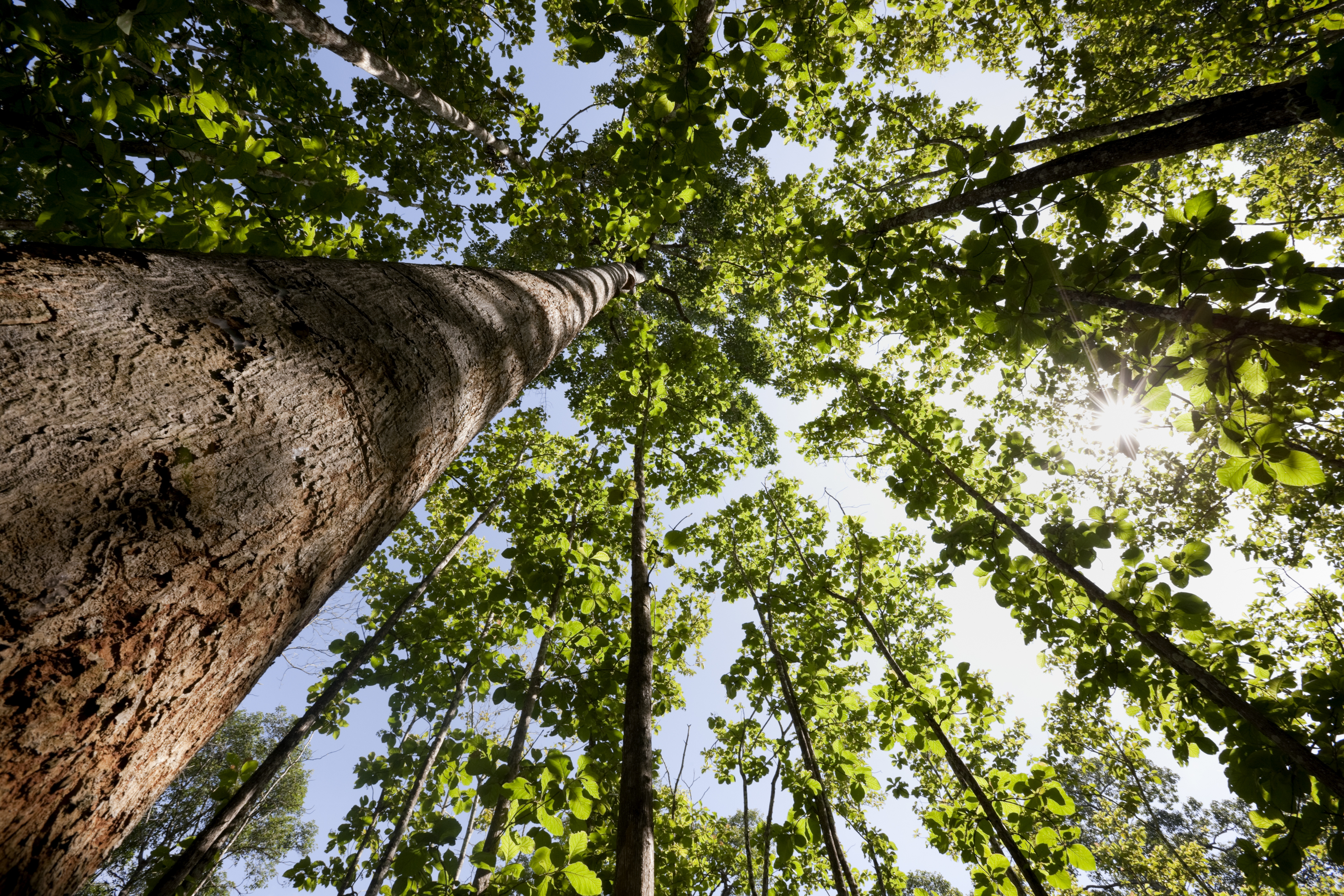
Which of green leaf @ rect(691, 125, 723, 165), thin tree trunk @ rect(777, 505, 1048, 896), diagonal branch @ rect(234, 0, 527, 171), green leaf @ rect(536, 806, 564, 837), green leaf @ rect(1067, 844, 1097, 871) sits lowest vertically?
green leaf @ rect(536, 806, 564, 837)

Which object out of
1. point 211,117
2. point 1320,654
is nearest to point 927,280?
point 211,117

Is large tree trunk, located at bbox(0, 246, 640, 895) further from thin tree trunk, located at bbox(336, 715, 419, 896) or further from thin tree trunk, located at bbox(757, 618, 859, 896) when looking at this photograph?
thin tree trunk, located at bbox(336, 715, 419, 896)

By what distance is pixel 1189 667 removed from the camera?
7.34 feet

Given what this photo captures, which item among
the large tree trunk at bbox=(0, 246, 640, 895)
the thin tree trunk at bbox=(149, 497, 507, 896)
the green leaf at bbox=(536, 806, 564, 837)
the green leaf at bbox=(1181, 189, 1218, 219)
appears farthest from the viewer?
the thin tree trunk at bbox=(149, 497, 507, 896)

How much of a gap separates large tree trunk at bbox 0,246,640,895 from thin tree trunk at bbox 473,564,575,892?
68.3 inches

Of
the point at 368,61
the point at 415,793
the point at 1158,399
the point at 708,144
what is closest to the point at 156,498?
the point at 708,144

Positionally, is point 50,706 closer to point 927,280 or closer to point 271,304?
Result: point 271,304

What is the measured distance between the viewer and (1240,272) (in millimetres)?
1532

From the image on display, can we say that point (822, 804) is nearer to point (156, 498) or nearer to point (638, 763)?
point (638, 763)

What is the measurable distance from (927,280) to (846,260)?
459 millimetres

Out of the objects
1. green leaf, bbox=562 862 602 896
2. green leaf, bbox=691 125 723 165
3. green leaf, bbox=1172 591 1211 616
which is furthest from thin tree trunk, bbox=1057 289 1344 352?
green leaf, bbox=562 862 602 896

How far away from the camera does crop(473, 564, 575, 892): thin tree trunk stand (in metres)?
2.20

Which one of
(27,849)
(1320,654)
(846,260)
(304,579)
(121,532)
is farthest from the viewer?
(1320,654)

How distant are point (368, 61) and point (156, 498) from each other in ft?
18.9
